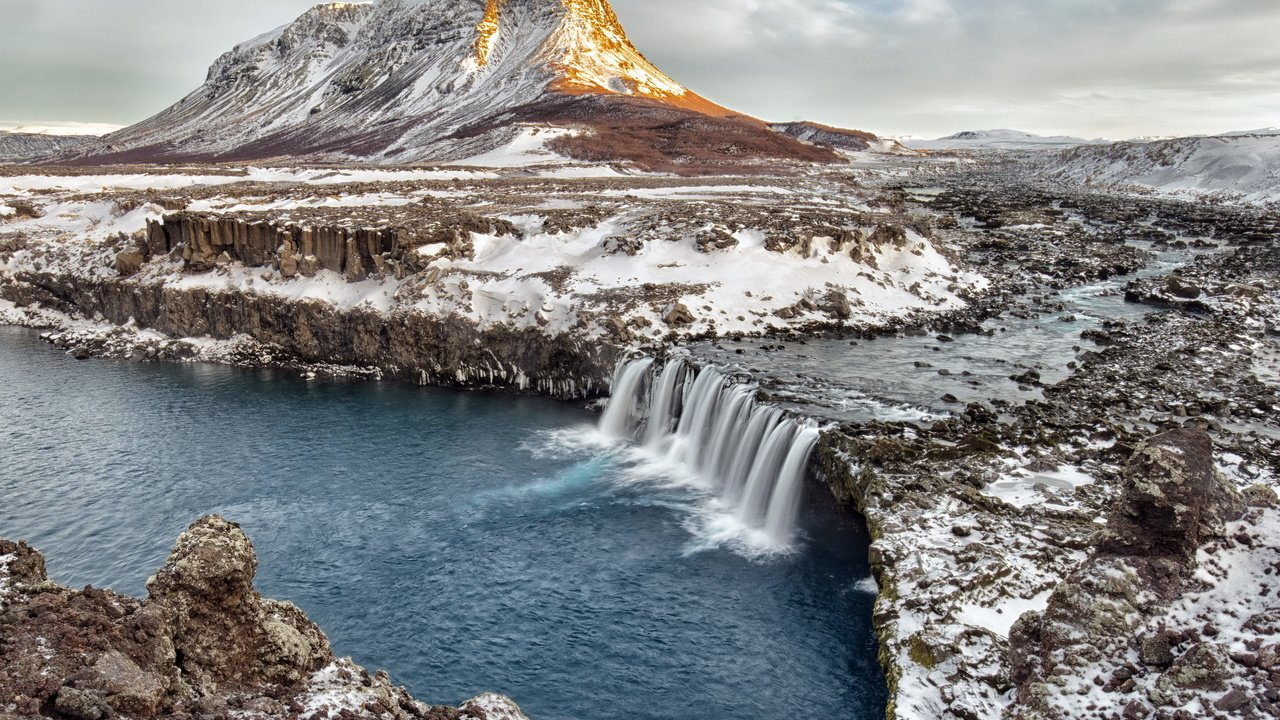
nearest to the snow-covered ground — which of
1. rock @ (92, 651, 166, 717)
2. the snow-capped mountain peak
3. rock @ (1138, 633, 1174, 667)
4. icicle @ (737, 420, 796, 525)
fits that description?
icicle @ (737, 420, 796, 525)

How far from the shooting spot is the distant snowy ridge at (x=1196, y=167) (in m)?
81.8

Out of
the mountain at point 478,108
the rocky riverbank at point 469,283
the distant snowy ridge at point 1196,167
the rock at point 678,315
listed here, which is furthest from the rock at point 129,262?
the distant snowy ridge at point 1196,167

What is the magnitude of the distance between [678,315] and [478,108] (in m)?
128

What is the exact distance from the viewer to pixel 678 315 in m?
32.9

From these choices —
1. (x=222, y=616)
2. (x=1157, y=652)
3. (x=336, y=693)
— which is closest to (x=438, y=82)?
(x=222, y=616)

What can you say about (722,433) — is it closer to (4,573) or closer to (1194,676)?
(1194,676)

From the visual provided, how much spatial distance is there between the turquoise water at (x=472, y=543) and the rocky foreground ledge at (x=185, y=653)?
5398 millimetres

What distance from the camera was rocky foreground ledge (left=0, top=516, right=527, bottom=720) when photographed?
7648 mm

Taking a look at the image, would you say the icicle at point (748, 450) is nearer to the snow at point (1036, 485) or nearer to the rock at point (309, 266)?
the snow at point (1036, 485)

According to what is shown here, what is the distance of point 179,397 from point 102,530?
13476 mm

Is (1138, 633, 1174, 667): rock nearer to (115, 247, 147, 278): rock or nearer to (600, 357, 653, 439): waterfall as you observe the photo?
(600, 357, 653, 439): waterfall

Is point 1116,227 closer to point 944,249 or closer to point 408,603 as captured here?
point 944,249

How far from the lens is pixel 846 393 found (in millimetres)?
24500

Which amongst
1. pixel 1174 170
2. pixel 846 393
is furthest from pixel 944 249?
pixel 1174 170
